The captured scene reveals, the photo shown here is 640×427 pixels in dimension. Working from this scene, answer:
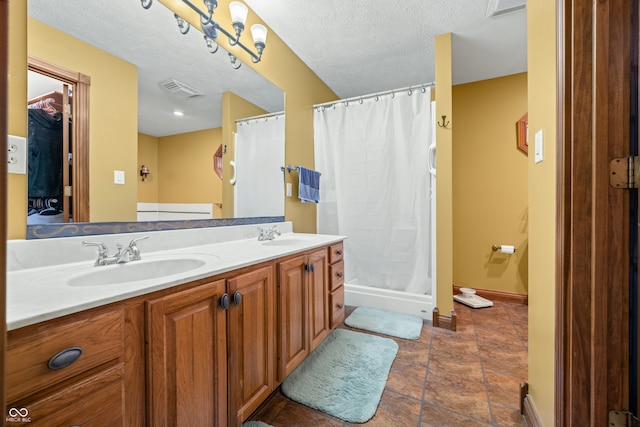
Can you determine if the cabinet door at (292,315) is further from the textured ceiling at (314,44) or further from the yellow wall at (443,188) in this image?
the yellow wall at (443,188)

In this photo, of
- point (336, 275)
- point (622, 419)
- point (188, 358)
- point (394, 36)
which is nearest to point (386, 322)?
point (336, 275)

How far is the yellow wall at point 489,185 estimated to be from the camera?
8.75ft

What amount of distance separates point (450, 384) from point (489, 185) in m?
2.14

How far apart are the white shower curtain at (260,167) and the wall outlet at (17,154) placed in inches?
40.3

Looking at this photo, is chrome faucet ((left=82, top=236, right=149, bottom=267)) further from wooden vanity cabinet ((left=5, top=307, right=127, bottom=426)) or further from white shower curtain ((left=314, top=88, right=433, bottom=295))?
white shower curtain ((left=314, top=88, right=433, bottom=295))

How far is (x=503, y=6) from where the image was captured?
181cm

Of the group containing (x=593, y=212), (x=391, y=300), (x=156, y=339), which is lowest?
(x=391, y=300)

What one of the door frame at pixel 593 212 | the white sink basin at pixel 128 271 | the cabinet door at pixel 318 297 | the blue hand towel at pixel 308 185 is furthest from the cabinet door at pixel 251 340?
the blue hand towel at pixel 308 185

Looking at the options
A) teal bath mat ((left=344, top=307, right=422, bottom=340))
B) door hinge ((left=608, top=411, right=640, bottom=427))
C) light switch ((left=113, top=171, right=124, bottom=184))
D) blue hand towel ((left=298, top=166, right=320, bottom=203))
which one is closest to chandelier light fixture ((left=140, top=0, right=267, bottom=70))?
light switch ((left=113, top=171, right=124, bottom=184))

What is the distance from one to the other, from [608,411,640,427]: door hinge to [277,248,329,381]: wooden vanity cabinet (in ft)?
3.77

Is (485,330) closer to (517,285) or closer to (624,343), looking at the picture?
(517,285)

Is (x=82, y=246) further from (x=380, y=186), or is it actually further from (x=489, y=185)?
(x=489, y=185)

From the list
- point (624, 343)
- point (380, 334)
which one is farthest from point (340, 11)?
point (380, 334)

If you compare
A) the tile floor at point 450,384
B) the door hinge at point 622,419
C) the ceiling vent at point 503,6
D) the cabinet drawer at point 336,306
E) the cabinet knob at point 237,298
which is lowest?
the tile floor at point 450,384
